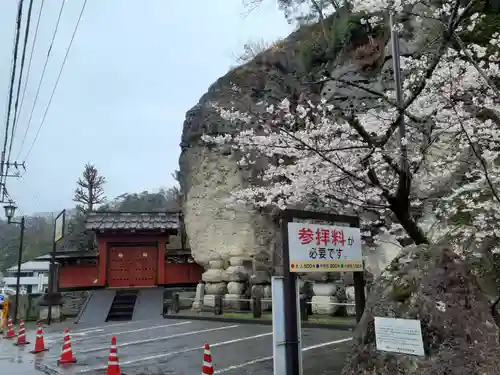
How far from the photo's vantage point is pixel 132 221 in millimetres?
26062

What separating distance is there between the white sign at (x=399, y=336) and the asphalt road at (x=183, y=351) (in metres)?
3.34

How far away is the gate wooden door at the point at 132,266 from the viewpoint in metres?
25.5

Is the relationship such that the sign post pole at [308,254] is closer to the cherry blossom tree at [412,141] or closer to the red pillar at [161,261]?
the cherry blossom tree at [412,141]

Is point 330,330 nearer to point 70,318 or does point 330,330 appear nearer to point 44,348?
point 44,348

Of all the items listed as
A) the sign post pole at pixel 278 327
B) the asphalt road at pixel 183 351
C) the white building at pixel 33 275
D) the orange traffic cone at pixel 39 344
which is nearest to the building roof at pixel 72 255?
the asphalt road at pixel 183 351

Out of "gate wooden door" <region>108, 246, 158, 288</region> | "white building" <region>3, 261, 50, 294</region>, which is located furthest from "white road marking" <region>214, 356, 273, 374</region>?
"white building" <region>3, 261, 50, 294</region>

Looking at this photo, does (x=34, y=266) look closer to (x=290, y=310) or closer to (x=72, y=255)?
(x=72, y=255)

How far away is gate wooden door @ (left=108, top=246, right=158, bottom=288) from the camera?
25531 millimetres

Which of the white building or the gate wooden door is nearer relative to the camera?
the gate wooden door

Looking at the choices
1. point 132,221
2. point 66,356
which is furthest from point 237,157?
point 66,356

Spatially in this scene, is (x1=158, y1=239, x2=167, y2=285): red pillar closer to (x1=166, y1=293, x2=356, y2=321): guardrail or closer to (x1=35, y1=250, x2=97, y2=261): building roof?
(x1=166, y1=293, x2=356, y2=321): guardrail

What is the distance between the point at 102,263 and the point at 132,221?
3099 millimetres

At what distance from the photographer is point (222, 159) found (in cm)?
2300

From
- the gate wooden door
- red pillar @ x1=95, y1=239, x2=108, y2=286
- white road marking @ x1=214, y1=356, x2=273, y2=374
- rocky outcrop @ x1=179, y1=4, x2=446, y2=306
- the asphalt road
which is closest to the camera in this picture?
white road marking @ x1=214, y1=356, x2=273, y2=374
